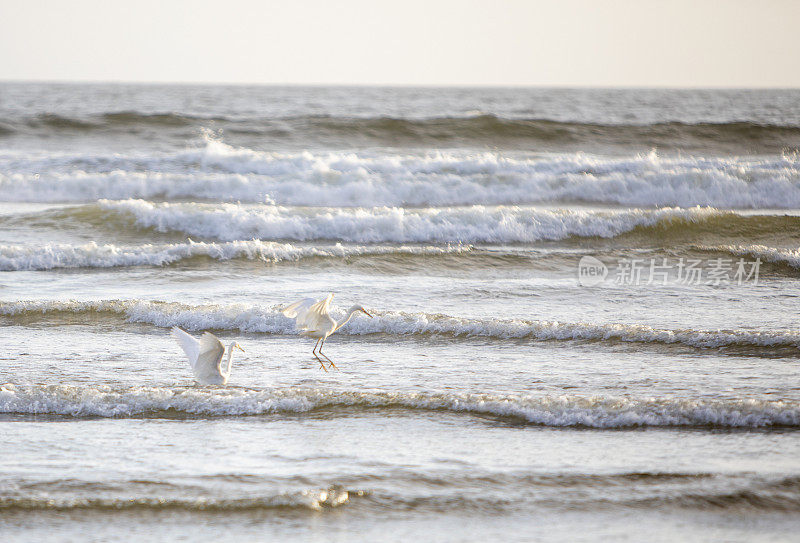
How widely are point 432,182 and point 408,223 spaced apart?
10.2 ft

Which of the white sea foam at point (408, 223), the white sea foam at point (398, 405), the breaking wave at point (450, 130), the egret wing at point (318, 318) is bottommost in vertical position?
the white sea foam at point (398, 405)

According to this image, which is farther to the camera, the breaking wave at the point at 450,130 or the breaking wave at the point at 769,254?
the breaking wave at the point at 450,130

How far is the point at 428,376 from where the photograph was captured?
5.69 meters

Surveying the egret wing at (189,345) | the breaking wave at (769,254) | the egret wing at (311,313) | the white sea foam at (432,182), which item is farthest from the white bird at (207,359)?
the white sea foam at (432,182)

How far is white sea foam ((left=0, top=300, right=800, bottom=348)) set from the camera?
6496 millimetres

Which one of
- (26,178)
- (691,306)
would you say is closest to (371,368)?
(691,306)

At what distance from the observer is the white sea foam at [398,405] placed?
481 centimetres

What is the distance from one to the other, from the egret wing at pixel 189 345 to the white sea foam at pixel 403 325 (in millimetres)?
1792

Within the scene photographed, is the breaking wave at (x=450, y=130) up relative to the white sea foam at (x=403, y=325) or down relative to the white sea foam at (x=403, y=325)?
up

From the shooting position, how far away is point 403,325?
274 inches

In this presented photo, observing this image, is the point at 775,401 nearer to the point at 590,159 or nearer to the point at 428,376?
the point at 428,376

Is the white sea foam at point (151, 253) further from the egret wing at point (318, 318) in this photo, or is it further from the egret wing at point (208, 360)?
the egret wing at point (208, 360)

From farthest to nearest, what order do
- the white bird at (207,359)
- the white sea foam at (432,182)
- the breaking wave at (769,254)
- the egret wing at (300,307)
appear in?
the white sea foam at (432,182)
the breaking wave at (769,254)
the egret wing at (300,307)
the white bird at (207,359)

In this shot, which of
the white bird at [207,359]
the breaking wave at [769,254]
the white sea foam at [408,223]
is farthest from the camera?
the white sea foam at [408,223]
